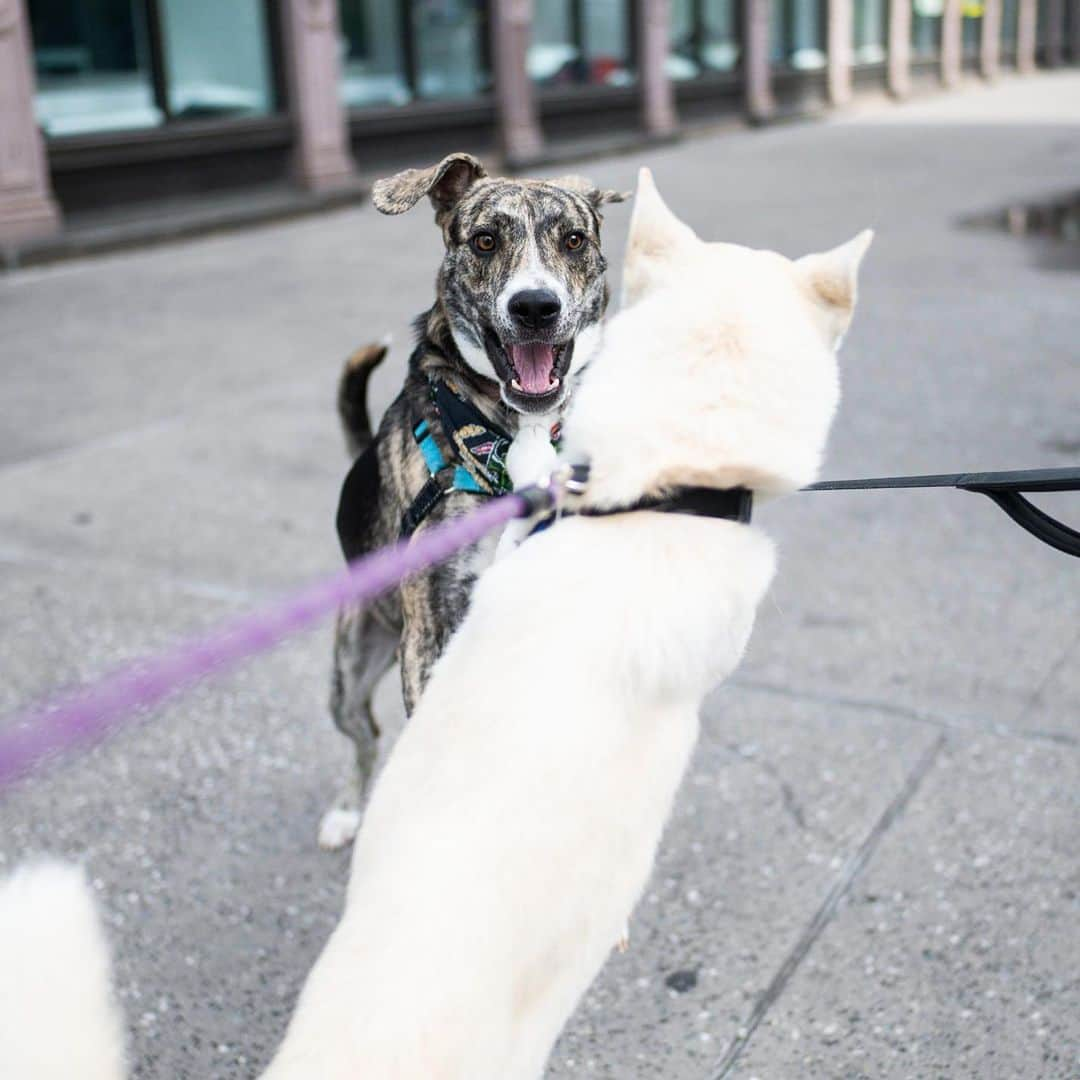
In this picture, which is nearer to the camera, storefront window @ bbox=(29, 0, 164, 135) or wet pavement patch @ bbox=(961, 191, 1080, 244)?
wet pavement patch @ bbox=(961, 191, 1080, 244)

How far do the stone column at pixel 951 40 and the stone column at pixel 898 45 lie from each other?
2.85 metres

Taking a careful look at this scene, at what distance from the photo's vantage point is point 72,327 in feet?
31.6

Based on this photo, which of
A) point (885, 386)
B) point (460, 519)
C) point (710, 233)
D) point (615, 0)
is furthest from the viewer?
point (615, 0)

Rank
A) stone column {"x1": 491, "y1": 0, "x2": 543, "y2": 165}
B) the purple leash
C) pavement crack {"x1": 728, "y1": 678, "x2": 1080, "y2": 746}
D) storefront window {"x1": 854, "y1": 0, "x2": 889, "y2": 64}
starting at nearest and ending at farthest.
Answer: the purple leash → pavement crack {"x1": 728, "y1": 678, "x2": 1080, "y2": 746} → stone column {"x1": 491, "y1": 0, "x2": 543, "y2": 165} → storefront window {"x1": 854, "y1": 0, "x2": 889, "y2": 64}

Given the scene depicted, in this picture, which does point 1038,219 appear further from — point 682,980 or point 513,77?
point 682,980

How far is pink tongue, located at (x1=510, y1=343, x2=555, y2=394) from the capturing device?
3.06m

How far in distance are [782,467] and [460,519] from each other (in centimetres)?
91

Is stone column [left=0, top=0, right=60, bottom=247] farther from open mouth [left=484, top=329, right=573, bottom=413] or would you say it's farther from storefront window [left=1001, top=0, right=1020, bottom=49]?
storefront window [left=1001, top=0, right=1020, bottom=49]

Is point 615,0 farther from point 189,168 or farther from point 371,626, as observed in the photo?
point 371,626

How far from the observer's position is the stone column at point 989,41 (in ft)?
117

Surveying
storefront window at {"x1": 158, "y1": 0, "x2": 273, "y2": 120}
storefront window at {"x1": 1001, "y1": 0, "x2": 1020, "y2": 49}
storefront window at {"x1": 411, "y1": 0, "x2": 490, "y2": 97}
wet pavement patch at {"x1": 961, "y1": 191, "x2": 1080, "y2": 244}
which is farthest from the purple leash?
storefront window at {"x1": 1001, "y1": 0, "x2": 1020, "y2": 49}

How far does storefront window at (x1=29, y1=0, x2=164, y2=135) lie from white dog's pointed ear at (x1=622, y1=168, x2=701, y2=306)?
11766mm

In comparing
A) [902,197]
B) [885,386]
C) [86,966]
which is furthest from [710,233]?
[86,966]

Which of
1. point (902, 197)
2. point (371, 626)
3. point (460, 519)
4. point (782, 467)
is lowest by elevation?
point (902, 197)
